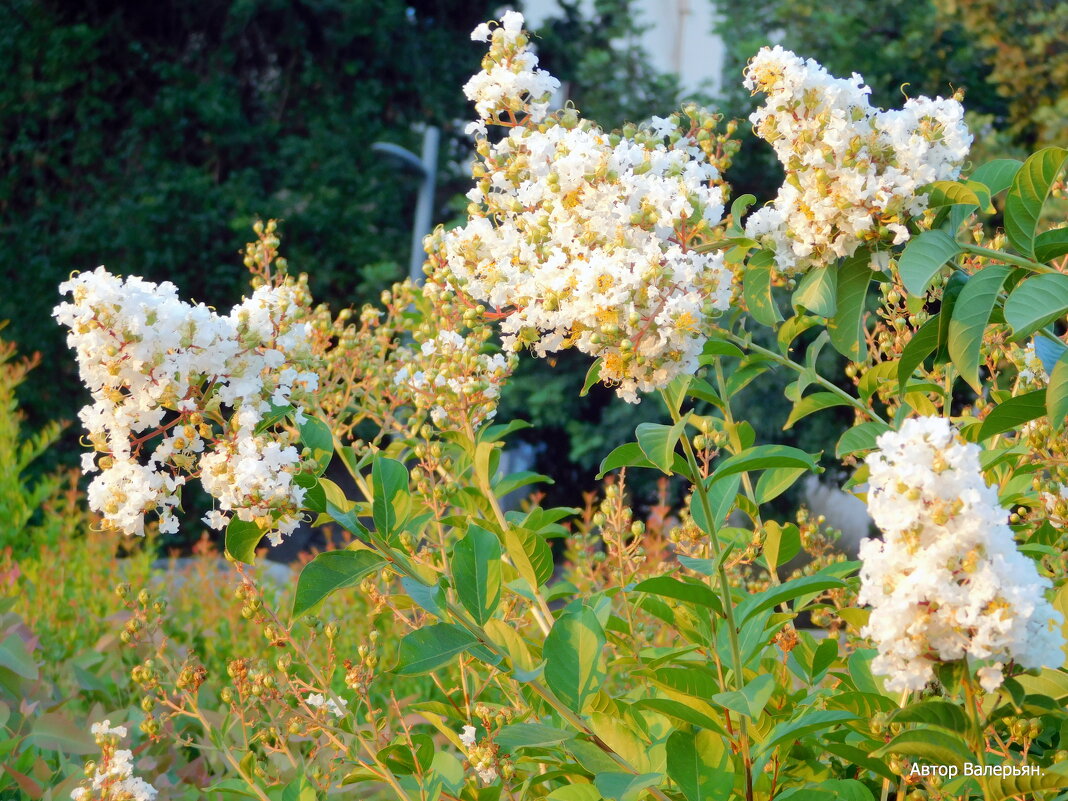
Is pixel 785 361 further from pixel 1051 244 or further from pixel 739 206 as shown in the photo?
pixel 1051 244

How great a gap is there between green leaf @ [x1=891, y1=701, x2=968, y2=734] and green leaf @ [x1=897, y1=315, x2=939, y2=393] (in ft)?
1.28

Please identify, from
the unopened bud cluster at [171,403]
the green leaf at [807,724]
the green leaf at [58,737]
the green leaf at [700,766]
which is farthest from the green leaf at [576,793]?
the green leaf at [58,737]

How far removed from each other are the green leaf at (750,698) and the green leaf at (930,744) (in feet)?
0.55

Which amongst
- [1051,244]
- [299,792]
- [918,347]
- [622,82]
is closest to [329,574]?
[299,792]

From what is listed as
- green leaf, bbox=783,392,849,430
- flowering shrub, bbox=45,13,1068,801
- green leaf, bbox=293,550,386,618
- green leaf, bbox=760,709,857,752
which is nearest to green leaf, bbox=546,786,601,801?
flowering shrub, bbox=45,13,1068,801

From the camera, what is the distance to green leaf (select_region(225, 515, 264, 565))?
3.92 feet

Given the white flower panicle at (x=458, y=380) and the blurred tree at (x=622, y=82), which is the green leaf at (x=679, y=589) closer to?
the white flower panicle at (x=458, y=380)

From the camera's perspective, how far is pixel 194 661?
160cm

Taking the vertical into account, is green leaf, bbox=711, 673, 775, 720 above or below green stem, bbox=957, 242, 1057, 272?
below

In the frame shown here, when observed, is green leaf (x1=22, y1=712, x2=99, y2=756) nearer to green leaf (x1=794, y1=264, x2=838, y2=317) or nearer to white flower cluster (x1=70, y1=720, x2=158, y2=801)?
white flower cluster (x1=70, y1=720, x2=158, y2=801)

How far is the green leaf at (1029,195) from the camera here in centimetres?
113

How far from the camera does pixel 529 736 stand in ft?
3.84

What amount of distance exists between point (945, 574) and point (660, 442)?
41cm

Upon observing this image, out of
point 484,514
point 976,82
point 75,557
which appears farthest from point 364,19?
point 484,514
